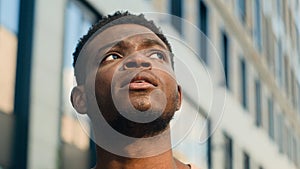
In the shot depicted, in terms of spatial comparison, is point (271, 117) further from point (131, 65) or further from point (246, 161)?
point (131, 65)

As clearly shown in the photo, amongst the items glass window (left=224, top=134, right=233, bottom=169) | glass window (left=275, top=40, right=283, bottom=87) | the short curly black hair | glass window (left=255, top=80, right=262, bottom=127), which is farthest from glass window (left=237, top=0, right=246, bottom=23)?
the short curly black hair

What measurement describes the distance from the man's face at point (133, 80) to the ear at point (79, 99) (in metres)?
0.04

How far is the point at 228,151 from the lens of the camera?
2364 cm

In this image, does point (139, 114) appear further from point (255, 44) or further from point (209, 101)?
point (255, 44)

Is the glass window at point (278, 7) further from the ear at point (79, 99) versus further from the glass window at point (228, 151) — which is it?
the ear at point (79, 99)

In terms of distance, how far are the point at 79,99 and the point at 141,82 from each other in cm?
17

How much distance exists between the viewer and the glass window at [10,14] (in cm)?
1048

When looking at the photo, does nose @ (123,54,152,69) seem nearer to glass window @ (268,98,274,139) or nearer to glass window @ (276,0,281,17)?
glass window @ (268,98,274,139)

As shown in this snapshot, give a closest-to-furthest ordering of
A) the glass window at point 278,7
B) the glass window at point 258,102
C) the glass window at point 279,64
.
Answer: the glass window at point 258,102
the glass window at point 279,64
the glass window at point 278,7

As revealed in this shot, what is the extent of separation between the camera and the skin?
1380mm

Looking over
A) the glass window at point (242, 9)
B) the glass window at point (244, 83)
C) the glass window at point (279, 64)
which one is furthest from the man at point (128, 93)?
the glass window at point (279, 64)

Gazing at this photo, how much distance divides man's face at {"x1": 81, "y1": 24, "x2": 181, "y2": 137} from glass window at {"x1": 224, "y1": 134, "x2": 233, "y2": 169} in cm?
2112

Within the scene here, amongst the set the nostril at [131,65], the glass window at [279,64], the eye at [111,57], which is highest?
the glass window at [279,64]

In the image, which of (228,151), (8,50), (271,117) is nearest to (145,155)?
(8,50)
